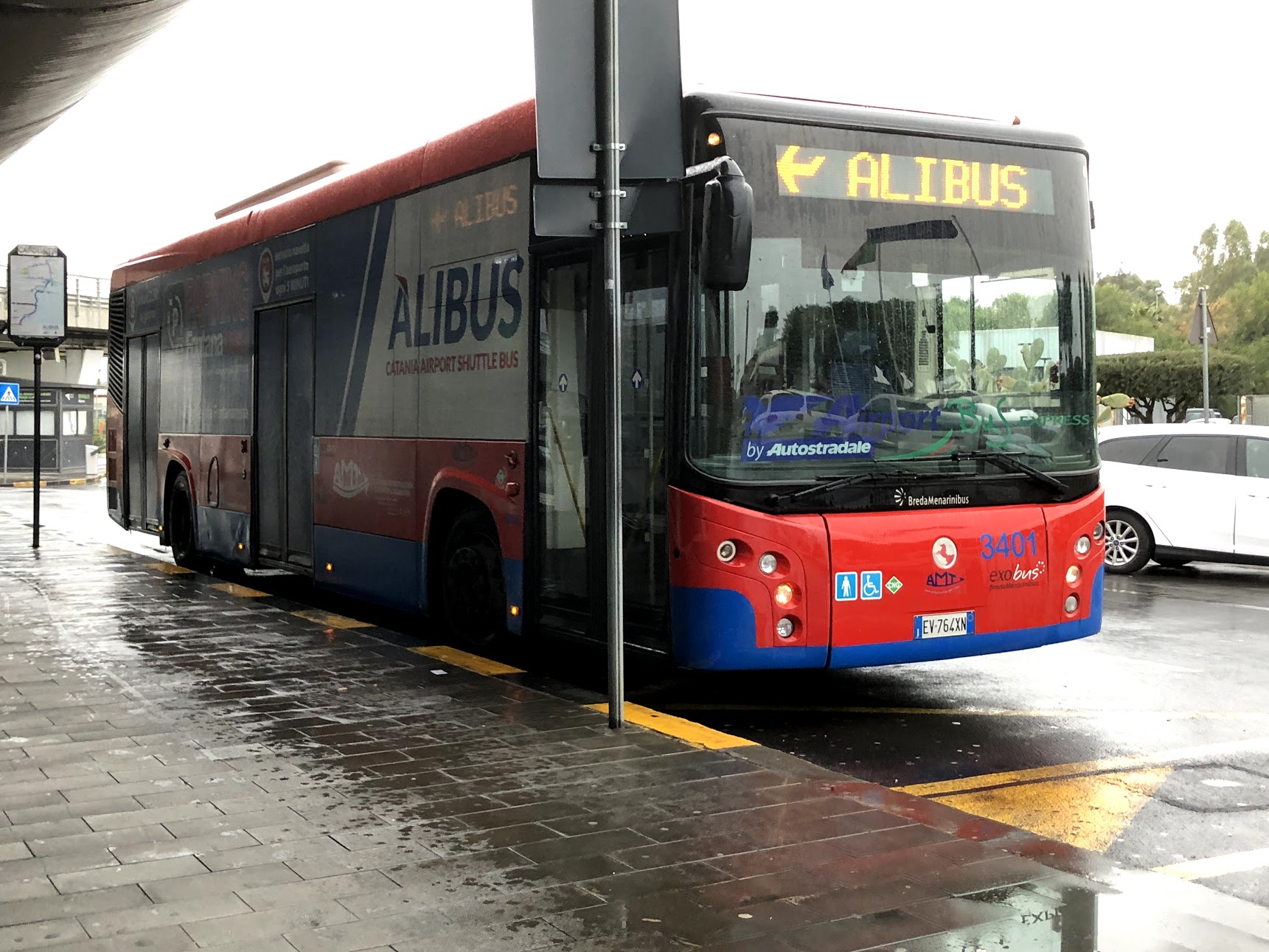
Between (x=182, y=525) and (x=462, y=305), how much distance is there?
23.3ft

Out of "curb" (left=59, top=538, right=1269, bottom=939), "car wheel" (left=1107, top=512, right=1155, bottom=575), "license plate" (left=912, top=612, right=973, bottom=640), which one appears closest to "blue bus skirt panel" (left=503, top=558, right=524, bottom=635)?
"curb" (left=59, top=538, right=1269, bottom=939)

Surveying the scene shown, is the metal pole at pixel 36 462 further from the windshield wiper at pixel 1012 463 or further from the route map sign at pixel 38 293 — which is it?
the windshield wiper at pixel 1012 463

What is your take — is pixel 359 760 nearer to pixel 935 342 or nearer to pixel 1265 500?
pixel 935 342

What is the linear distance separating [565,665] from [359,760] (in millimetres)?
3196

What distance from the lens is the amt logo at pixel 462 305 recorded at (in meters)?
8.80

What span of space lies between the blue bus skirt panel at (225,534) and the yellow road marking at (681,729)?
656cm

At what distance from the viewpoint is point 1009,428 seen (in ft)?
25.6

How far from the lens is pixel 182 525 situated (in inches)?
598

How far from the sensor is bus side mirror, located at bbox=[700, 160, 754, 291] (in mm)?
6688

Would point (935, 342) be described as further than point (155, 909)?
Yes

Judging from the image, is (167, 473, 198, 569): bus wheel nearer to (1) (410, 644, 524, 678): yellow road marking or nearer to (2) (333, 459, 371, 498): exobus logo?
(2) (333, 459, 371, 498): exobus logo

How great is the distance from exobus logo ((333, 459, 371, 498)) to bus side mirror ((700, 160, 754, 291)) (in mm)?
4635

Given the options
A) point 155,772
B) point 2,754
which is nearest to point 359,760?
point 155,772

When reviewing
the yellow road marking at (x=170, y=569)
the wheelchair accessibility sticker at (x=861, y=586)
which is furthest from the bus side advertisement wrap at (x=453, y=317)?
the yellow road marking at (x=170, y=569)
